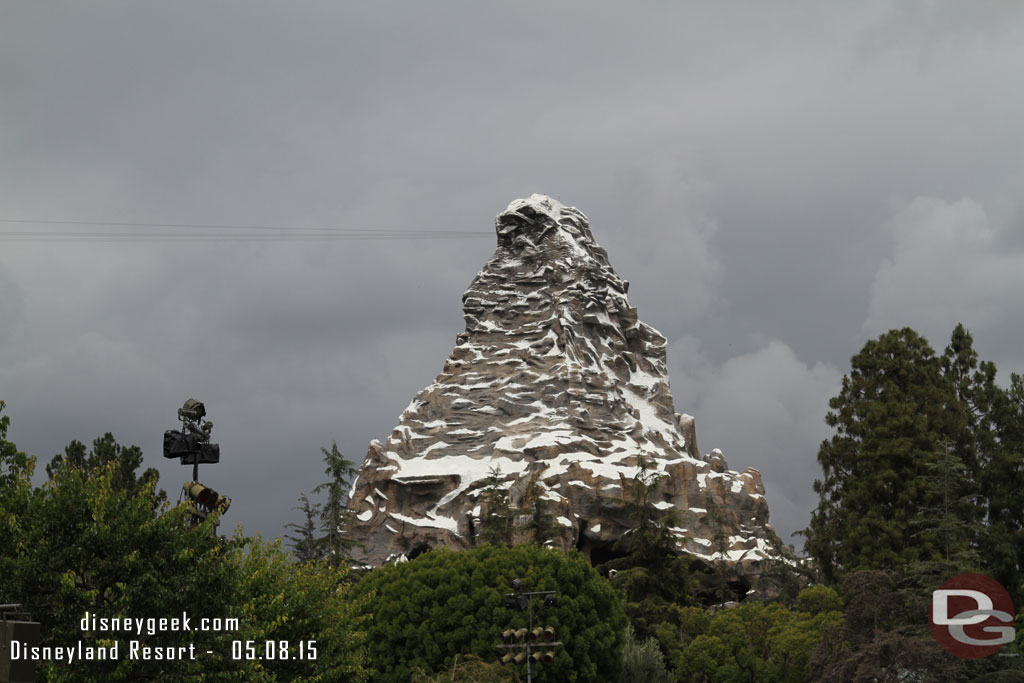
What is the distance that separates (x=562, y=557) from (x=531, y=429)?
133 feet

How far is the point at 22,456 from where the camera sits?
25.9 m

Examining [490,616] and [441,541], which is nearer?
[490,616]

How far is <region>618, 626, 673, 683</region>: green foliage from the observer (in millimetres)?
46688

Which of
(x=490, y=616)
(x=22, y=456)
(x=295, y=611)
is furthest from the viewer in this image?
(x=490, y=616)

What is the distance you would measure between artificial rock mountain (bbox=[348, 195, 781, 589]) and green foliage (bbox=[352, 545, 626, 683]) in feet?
70.2

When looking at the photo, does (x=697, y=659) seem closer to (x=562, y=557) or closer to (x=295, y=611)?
(x=562, y=557)

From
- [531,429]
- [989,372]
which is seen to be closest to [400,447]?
[531,429]

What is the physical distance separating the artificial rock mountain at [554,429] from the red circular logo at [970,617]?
2710 centimetres

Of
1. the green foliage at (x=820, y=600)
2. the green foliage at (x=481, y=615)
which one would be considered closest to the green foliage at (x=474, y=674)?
the green foliage at (x=481, y=615)

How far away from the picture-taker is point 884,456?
55750mm

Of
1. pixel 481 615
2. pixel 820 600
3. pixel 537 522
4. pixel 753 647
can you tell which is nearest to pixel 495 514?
pixel 537 522

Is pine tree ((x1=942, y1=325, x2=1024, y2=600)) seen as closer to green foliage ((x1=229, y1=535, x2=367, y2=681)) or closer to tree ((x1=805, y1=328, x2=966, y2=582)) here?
tree ((x1=805, y1=328, x2=966, y2=582))

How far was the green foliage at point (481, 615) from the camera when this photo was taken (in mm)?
40875

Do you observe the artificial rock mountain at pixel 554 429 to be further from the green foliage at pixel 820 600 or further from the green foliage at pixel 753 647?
the green foliage at pixel 820 600
